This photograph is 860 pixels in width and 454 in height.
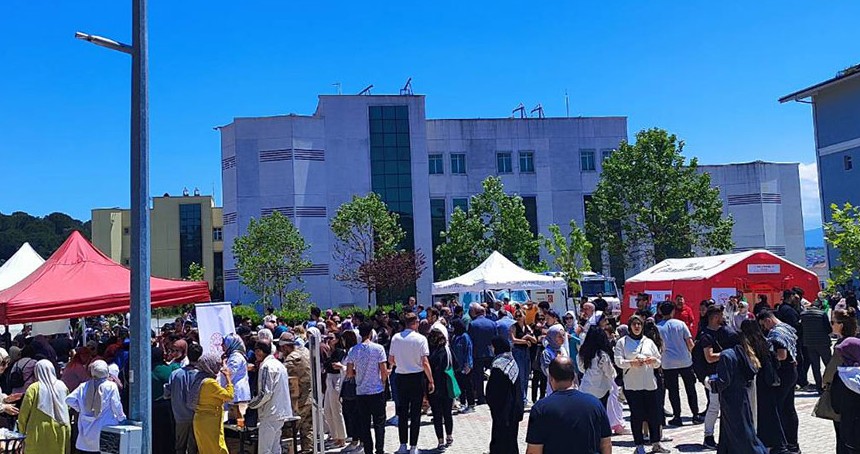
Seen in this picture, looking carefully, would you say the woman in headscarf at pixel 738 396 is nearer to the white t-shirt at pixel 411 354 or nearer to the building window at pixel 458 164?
the white t-shirt at pixel 411 354

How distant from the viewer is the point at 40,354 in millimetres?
11016

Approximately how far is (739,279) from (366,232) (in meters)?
29.2

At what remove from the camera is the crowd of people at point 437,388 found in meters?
8.03

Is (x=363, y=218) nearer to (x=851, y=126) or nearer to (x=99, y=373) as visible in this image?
(x=851, y=126)

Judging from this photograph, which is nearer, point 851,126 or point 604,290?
point 604,290

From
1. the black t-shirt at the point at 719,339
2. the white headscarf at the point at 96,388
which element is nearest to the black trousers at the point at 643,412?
the black t-shirt at the point at 719,339

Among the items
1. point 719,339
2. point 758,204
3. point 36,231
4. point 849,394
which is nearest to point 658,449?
point 719,339

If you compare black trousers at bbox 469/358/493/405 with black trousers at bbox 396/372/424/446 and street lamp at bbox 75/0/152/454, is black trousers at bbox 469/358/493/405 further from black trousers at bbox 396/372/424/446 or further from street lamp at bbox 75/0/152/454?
street lamp at bbox 75/0/152/454

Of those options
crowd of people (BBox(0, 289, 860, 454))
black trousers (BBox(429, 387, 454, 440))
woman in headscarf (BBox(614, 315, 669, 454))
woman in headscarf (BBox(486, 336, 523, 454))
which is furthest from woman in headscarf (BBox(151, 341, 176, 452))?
woman in headscarf (BBox(614, 315, 669, 454))

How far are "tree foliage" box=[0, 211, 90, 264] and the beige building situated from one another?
1186 inches

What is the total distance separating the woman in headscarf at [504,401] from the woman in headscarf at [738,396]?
2175 mm

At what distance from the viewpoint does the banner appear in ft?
38.9

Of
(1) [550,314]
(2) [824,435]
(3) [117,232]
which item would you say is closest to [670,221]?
(1) [550,314]

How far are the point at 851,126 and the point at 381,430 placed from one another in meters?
38.1
